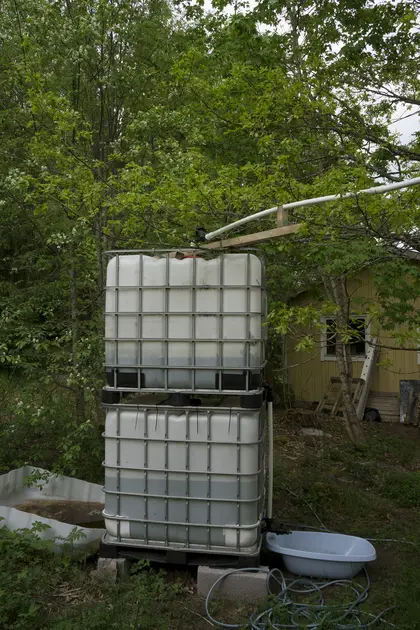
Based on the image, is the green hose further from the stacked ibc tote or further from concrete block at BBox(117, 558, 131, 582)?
concrete block at BBox(117, 558, 131, 582)

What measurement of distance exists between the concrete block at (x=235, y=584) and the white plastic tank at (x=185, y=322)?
1.40 meters

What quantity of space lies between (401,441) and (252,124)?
6.90 metres

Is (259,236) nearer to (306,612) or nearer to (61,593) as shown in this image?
(306,612)

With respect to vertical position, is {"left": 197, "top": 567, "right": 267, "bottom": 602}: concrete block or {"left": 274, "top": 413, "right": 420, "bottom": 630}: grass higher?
{"left": 197, "top": 567, "right": 267, "bottom": 602}: concrete block

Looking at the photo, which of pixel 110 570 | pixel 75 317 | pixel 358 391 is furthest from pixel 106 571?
pixel 358 391

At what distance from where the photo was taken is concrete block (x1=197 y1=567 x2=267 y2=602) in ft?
13.8

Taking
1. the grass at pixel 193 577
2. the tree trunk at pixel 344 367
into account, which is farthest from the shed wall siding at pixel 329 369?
the grass at pixel 193 577

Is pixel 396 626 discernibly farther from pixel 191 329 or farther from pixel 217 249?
pixel 217 249

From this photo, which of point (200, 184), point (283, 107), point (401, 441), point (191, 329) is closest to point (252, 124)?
point (283, 107)

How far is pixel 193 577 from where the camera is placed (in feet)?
14.9

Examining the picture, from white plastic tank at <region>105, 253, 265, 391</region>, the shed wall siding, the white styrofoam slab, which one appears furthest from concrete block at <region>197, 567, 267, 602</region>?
the shed wall siding

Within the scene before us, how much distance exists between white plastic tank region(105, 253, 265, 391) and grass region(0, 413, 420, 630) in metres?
1.55

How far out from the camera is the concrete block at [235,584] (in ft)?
13.8

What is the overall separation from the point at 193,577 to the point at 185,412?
4.52ft
